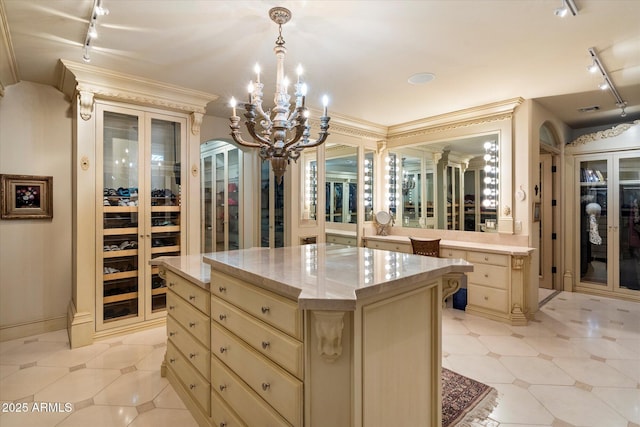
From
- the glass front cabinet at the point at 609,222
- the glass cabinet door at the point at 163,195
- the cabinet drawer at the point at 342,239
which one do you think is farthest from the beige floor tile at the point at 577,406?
the glass cabinet door at the point at 163,195

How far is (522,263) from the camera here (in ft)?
11.6

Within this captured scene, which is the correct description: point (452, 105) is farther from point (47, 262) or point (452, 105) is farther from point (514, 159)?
point (47, 262)

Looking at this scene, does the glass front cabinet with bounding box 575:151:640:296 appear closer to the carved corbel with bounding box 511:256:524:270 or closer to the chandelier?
the carved corbel with bounding box 511:256:524:270

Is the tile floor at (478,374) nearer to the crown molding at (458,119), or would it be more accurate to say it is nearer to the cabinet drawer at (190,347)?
the cabinet drawer at (190,347)

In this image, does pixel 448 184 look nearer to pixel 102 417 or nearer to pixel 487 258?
pixel 487 258

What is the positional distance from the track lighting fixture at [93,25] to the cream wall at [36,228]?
1124 millimetres

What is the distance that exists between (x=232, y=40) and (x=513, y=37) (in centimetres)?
217

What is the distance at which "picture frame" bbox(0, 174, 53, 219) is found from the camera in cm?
313

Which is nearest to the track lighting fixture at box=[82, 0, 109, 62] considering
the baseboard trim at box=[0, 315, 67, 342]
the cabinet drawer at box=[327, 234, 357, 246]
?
the baseboard trim at box=[0, 315, 67, 342]

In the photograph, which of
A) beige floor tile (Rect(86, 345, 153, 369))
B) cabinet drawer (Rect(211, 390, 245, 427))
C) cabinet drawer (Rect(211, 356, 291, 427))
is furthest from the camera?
beige floor tile (Rect(86, 345, 153, 369))

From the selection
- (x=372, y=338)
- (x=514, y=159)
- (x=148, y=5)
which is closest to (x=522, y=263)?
(x=514, y=159)

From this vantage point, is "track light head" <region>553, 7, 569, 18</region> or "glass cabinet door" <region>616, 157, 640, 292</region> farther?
"glass cabinet door" <region>616, 157, 640, 292</region>

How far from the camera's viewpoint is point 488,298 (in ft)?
12.3

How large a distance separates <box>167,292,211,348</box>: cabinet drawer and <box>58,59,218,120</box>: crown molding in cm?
213
